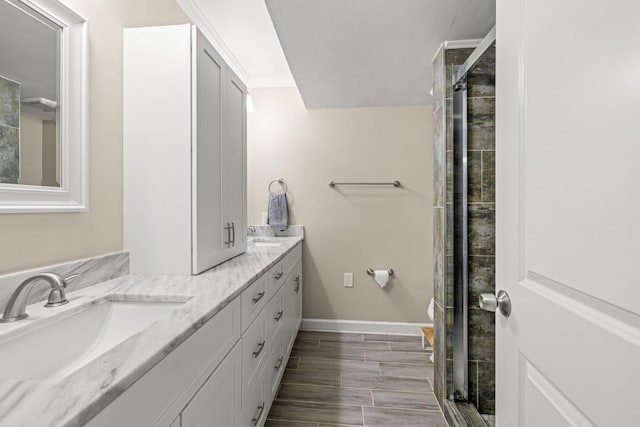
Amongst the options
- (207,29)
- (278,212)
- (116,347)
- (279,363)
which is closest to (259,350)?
(279,363)

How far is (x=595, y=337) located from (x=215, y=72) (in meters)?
1.67

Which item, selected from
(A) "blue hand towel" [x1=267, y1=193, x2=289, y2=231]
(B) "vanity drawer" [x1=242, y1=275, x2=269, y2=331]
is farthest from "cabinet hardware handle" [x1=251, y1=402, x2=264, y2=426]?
(A) "blue hand towel" [x1=267, y1=193, x2=289, y2=231]

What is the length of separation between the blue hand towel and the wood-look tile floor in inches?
42.2

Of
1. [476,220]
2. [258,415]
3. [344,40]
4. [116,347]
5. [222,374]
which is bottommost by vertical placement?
[258,415]

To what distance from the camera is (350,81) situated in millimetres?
2301

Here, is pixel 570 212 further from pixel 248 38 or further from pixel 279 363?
pixel 248 38

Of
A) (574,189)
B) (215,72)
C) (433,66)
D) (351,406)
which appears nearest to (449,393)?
(351,406)

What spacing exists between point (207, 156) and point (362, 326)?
222cm

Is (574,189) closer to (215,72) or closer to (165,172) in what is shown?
(165,172)

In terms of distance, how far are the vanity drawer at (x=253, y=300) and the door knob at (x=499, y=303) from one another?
0.87 metres

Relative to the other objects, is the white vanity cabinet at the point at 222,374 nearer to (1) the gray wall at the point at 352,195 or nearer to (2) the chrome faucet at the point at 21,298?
(2) the chrome faucet at the point at 21,298

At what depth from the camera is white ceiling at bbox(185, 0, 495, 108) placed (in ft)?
4.88

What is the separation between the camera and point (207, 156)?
1423 mm

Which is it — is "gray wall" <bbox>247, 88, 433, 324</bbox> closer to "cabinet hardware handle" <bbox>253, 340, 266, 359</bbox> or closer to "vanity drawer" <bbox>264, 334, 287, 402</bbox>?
"vanity drawer" <bbox>264, 334, 287, 402</bbox>
